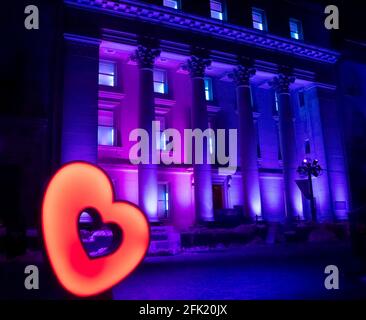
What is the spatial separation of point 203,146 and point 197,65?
20.4 feet

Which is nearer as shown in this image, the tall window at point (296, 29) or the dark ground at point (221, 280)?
the dark ground at point (221, 280)

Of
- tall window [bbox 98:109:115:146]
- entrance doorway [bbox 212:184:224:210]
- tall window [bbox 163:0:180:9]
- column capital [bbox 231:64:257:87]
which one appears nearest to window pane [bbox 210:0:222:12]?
tall window [bbox 163:0:180:9]

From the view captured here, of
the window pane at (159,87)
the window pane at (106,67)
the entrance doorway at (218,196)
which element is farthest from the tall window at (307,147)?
the window pane at (106,67)

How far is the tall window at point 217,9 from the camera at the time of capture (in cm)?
2716

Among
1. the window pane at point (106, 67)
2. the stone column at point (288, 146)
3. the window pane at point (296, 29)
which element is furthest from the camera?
the window pane at point (296, 29)

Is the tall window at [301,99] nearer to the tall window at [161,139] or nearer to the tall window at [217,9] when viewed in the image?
the tall window at [217,9]

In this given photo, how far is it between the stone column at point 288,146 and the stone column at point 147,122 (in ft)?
36.1

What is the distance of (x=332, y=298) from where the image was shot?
774 cm

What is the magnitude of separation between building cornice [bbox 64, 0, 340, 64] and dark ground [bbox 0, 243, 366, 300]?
54.8 feet

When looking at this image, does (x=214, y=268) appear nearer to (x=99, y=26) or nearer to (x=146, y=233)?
(x=146, y=233)

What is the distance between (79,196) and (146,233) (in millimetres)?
1299

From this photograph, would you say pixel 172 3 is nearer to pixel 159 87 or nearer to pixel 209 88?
pixel 159 87

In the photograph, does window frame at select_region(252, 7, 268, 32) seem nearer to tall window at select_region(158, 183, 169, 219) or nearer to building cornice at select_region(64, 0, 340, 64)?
building cornice at select_region(64, 0, 340, 64)
